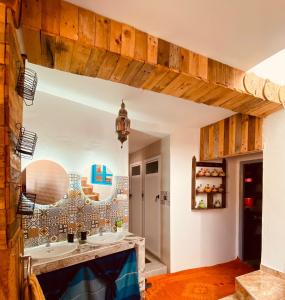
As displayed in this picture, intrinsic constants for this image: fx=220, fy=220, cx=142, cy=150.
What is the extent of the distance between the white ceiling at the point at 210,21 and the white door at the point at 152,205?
2.59m

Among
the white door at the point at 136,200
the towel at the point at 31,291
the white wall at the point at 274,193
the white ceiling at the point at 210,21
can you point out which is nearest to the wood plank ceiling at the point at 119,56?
the white ceiling at the point at 210,21

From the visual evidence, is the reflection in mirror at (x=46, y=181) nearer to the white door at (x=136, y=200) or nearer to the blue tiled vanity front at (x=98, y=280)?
the blue tiled vanity front at (x=98, y=280)

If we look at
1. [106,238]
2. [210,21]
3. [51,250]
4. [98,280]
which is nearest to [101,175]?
[106,238]

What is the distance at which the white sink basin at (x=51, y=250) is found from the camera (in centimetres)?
203

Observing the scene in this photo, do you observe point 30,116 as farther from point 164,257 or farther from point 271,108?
point 164,257

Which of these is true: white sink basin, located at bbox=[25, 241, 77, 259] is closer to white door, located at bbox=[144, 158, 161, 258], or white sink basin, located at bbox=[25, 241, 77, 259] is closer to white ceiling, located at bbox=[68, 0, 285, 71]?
white door, located at bbox=[144, 158, 161, 258]

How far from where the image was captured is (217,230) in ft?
12.4

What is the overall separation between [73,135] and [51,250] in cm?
133

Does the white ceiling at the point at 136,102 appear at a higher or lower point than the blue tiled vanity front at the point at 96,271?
higher

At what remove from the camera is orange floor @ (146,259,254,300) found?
2.77m

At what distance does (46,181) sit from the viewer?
2.52 m

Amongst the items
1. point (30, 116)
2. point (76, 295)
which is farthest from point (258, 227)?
point (30, 116)

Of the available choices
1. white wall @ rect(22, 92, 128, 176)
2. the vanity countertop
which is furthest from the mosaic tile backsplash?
the vanity countertop

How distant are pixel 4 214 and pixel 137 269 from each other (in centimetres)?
210
